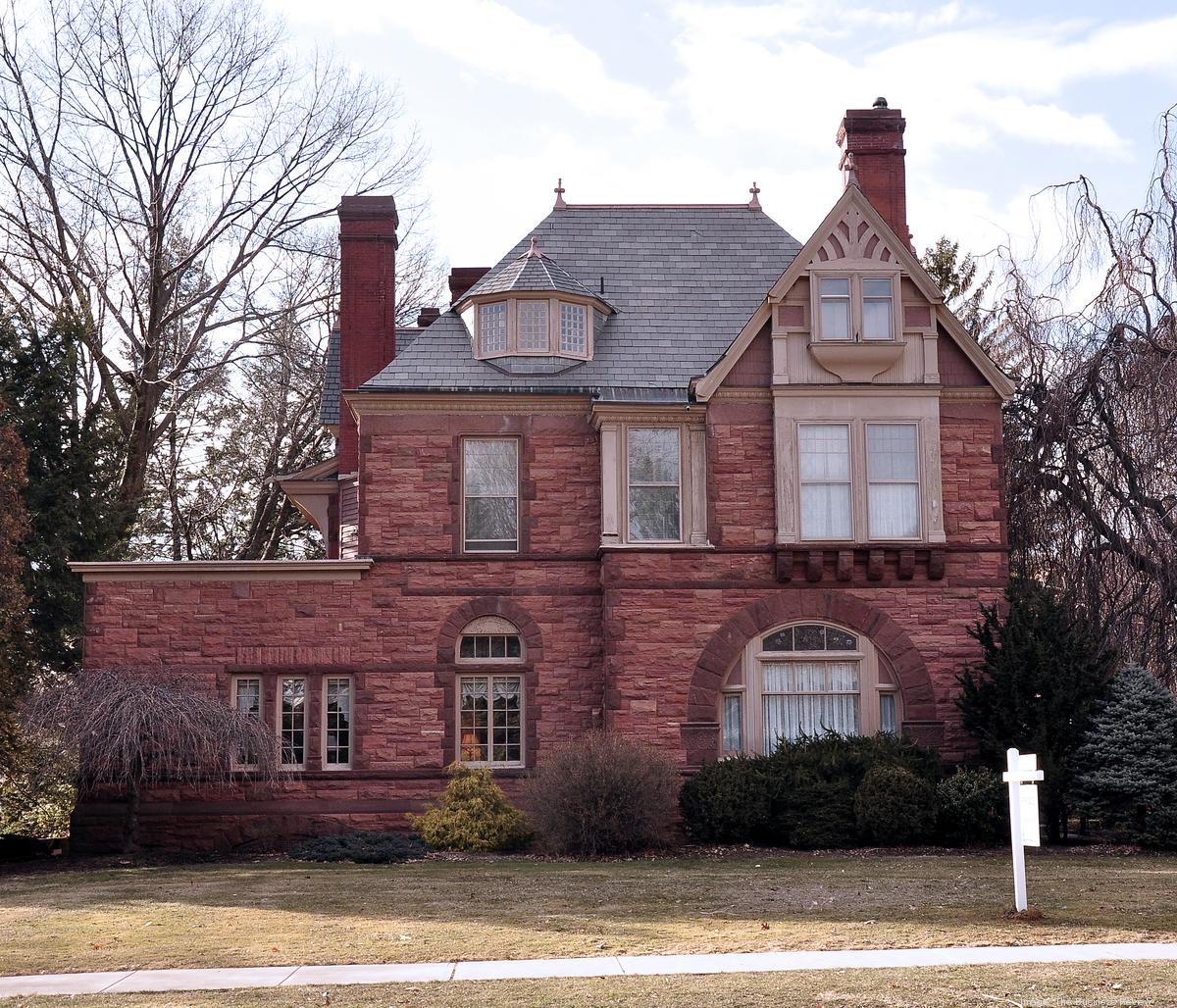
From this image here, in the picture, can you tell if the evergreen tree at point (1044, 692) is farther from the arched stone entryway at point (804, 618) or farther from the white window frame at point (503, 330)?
the white window frame at point (503, 330)

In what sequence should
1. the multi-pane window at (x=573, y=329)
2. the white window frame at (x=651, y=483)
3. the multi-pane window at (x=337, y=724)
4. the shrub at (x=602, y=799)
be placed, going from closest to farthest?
the shrub at (x=602, y=799)
the white window frame at (x=651, y=483)
the multi-pane window at (x=337, y=724)
the multi-pane window at (x=573, y=329)

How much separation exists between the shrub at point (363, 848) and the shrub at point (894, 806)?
624cm

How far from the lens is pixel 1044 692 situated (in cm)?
2130

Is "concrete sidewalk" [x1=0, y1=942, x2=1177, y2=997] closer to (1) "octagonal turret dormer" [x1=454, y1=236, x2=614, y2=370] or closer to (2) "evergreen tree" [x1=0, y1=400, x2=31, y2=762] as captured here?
(2) "evergreen tree" [x1=0, y1=400, x2=31, y2=762]

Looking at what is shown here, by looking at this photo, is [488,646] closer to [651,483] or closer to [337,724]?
[337,724]

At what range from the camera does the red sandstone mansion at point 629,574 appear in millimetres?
23031

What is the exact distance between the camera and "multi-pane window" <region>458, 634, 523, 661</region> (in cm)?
2384

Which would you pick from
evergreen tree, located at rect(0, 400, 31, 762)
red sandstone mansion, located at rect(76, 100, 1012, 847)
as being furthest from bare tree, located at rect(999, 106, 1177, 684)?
evergreen tree, located at rect(0, 400, 31, 762)

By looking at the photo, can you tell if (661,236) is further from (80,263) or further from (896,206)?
(80,263)

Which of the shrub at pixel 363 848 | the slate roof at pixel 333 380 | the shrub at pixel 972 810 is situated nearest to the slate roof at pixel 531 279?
the slate roof at pixel 333 380

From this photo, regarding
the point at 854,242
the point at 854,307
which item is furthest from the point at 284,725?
the point at 854,242

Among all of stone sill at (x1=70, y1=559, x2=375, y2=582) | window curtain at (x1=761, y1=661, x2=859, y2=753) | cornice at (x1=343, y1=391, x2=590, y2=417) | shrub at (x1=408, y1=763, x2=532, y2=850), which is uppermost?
cornice at (x1=343, y1=391, x2=590, y2=417)

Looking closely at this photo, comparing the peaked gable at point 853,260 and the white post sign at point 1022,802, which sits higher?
the peaked gable at point 853,260

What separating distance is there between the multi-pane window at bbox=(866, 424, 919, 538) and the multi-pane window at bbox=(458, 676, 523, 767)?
625cm
